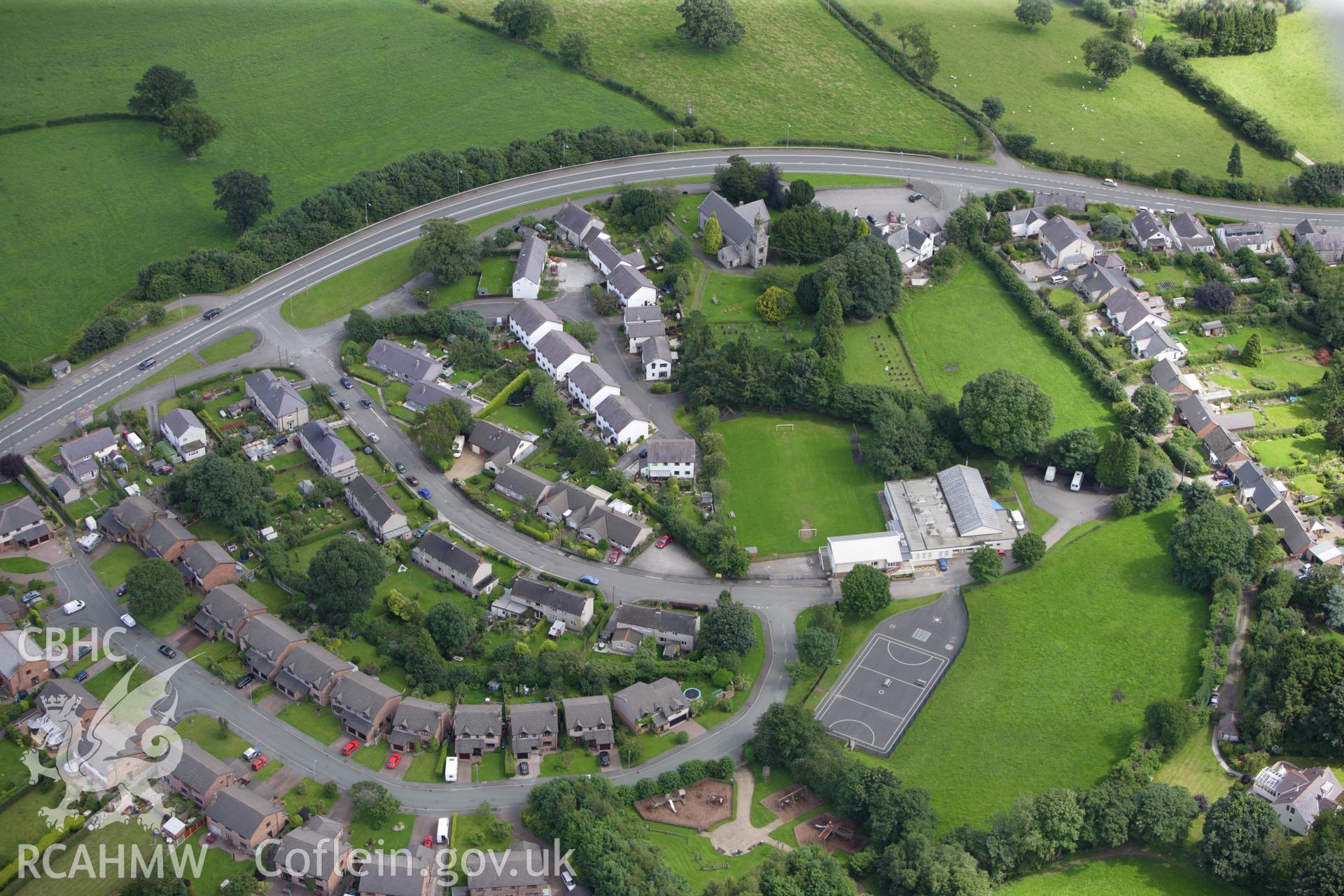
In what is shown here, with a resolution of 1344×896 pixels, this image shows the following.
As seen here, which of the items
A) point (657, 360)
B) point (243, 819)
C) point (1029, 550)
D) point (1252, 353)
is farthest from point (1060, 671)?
point (243, 819)

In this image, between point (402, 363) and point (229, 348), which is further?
point (229, 348)

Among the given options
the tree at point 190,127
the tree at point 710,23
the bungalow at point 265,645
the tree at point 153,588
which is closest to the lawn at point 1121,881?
the bungalow at point 265,645

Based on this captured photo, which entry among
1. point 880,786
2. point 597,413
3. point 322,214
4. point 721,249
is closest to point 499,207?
point 322,214

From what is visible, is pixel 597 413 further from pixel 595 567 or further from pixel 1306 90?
pixel 1306 90

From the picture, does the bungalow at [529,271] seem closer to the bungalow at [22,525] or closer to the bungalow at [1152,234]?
the bungalow at [22,525]

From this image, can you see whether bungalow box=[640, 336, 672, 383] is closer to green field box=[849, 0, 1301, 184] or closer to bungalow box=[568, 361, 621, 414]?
bungalow box=[568, 361, 621, 414]

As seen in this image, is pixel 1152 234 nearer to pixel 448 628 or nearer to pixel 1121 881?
pixel 1121 881
